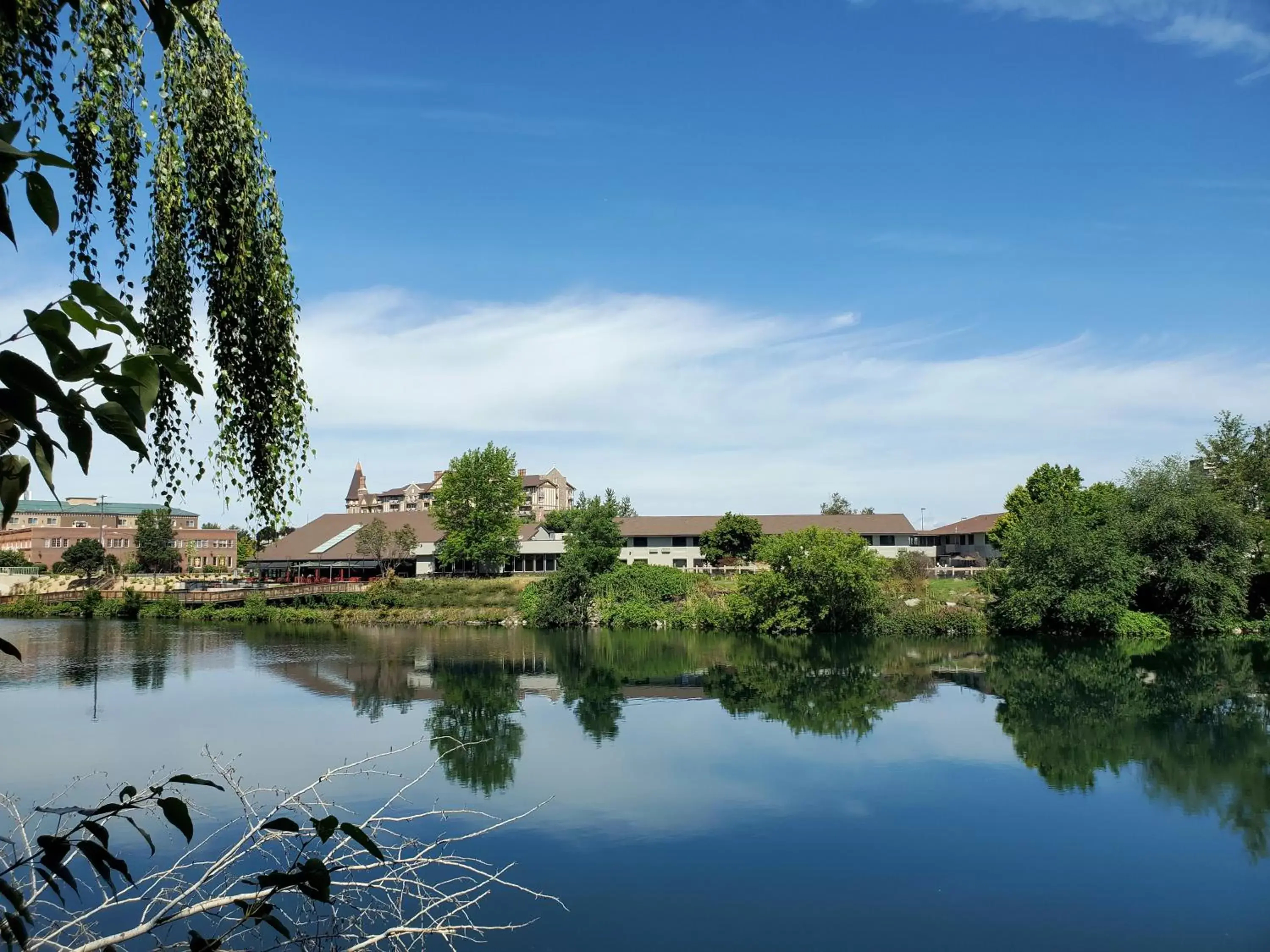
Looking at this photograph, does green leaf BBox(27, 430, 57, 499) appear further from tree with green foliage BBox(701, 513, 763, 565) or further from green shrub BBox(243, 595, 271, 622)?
tree with green foliage BBox(701, 513, 763, 565)

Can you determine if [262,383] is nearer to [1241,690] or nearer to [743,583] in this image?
[1241,690]

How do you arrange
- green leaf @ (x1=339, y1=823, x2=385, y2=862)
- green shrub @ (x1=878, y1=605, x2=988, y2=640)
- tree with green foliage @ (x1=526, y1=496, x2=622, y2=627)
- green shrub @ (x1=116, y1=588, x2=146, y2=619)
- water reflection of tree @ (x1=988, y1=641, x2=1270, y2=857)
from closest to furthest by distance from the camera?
green leaf @ (x1=339, y1=823, x2=385, y2=862)
water reflection of tree @ (x1=988, y1=641, x2=1270, y2=857)
green shrub @ (x1=878, y1=605, x2=988, y2=640)
tree with green foliage @ (x1=526, y1=496, x2=622, y2=627)
green shrub @ (x1=116, y1=588, x2=146, y2=619)

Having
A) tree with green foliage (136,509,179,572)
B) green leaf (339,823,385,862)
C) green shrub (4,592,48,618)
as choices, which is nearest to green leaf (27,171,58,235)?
green leaf (339,823,385,862)

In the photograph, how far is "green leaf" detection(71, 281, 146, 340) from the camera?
5.46 feet

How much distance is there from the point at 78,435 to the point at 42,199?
44 cm

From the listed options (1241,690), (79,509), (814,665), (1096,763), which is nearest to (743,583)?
(814,665)

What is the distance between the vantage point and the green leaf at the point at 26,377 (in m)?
1.55

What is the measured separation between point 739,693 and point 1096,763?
35.7 feet

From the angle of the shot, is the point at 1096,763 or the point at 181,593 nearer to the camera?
the point at 1096,763

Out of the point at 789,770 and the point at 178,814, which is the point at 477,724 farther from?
the point at 178,814

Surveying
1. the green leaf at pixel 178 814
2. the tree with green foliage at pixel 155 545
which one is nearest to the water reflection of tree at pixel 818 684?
the green leaf at pixel 178 814

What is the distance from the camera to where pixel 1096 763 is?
19.2 meters

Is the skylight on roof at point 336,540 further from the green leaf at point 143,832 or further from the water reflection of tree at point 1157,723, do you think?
the green leaf at point 143,832

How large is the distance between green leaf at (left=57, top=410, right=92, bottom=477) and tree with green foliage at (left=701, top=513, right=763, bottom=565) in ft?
211
